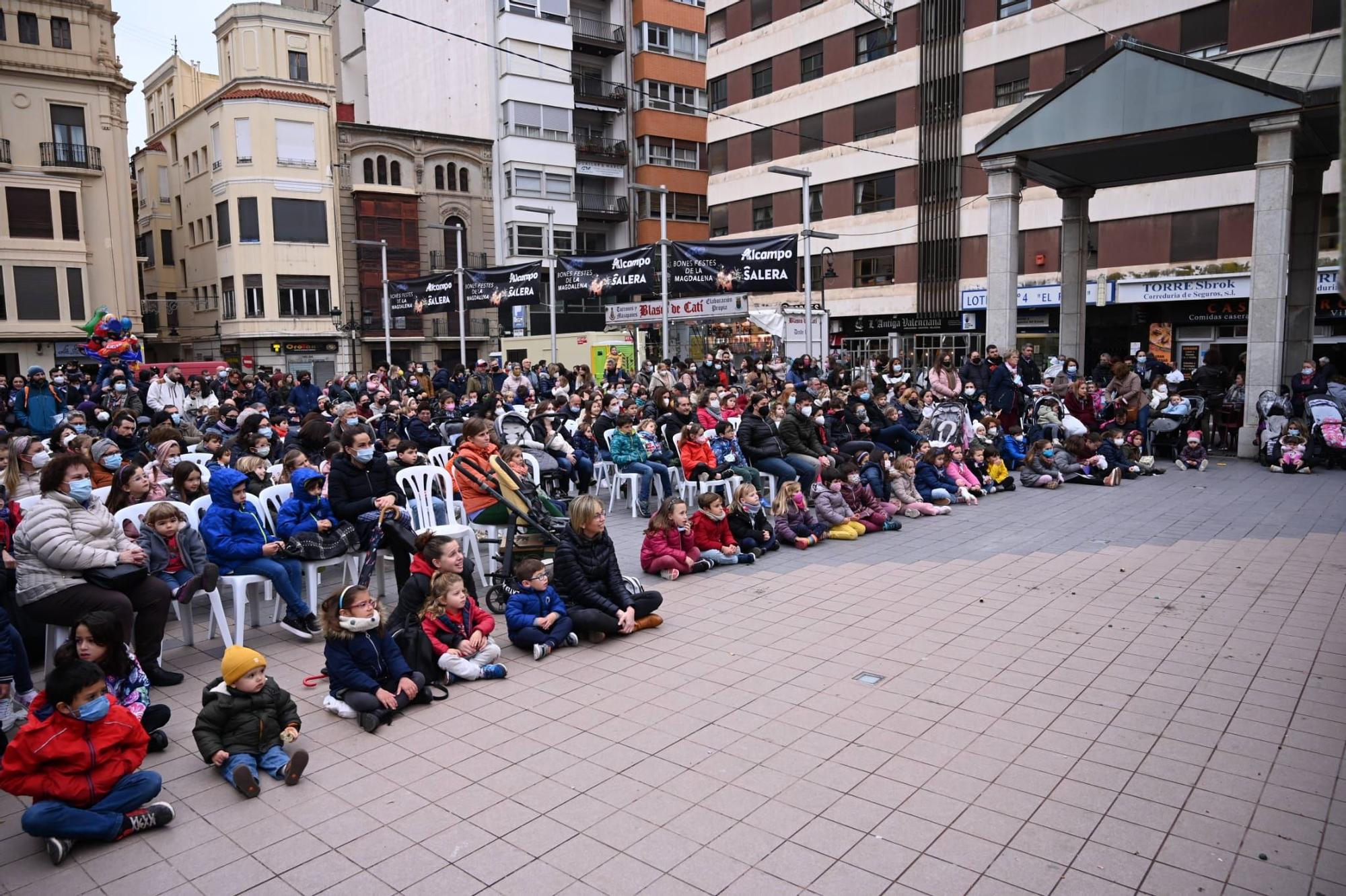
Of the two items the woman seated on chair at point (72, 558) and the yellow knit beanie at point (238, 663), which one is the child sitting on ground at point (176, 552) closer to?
the woman seated on chair at point (72, 558)

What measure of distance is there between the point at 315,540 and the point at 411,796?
11.1 feet

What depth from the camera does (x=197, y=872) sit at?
416cm

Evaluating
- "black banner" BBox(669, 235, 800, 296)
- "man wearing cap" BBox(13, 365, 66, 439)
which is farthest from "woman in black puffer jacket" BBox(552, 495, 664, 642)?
"black banner" BBox(669, 235, 800, 296)

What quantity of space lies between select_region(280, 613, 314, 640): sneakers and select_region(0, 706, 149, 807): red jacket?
291cm

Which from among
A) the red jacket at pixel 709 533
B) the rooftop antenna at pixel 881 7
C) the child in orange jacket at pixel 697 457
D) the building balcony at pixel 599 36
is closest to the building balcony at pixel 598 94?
the building balcony at pixel 599 36

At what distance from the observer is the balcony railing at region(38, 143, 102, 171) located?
35719mm

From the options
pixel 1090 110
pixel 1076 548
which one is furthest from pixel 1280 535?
pixel 1090 110

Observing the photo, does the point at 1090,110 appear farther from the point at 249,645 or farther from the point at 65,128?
the point at 65,128

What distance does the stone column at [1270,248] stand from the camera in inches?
606

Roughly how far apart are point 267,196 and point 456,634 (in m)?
41.1

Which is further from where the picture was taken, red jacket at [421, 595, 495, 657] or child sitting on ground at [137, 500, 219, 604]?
child sitting on ground at [137, 500, 219, 604]

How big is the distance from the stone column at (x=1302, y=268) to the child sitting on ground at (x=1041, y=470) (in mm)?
7053

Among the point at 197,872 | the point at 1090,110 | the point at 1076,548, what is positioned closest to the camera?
the point at 197,872

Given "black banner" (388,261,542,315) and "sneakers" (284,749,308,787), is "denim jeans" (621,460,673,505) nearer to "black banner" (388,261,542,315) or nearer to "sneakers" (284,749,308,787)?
"sneakers" (284,749,308,787)
